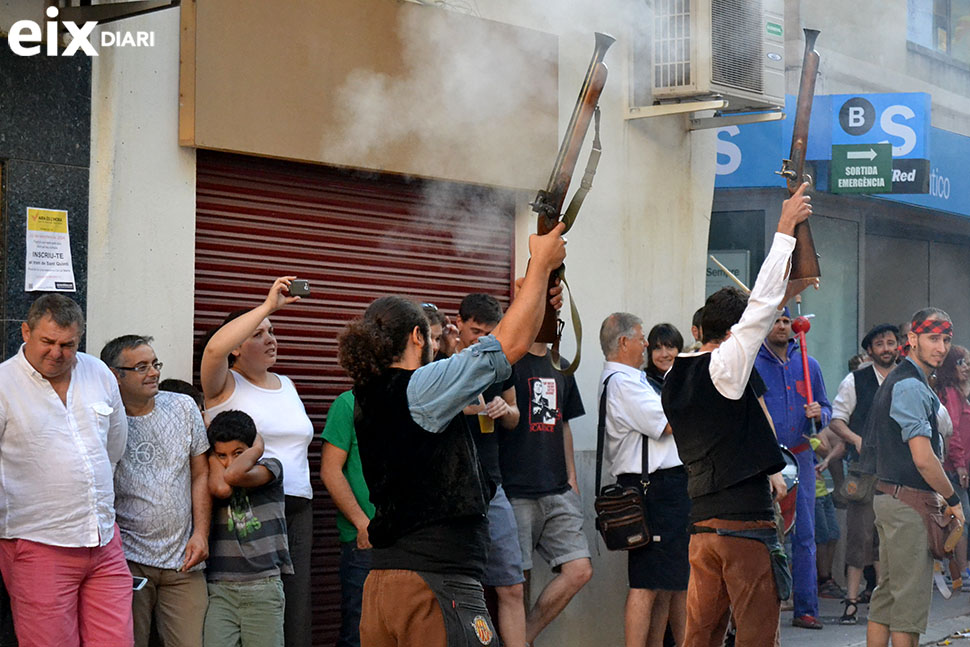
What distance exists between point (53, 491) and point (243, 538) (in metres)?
0.90

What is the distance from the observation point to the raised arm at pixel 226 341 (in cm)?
520

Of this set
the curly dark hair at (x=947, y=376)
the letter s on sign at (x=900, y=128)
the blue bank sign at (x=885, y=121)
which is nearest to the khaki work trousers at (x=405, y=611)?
the curly dark hair at (x=947, y=376)

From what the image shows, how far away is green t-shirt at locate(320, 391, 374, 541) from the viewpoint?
5.96 meters

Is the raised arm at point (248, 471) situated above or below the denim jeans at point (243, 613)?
above

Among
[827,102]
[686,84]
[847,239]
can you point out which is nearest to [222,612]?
[686,84]

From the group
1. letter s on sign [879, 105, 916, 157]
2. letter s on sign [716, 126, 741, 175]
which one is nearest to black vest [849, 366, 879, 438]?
letter s on sign [716, 126, 741, 175]

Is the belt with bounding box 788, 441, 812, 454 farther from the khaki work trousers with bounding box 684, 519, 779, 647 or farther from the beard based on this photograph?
the khaki work trousers with bounding box 684, 519, 779, 647

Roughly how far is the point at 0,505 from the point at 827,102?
7795 millimetres

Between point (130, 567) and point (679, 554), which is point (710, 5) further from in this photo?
point (130, 567)

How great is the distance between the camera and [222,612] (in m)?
5.30

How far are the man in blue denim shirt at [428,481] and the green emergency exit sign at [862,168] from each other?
7186 millimetres

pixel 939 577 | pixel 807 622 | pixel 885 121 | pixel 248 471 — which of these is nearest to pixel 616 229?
pixel 939 577

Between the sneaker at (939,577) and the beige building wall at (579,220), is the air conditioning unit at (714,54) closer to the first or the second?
the beige building wall at (579,220)

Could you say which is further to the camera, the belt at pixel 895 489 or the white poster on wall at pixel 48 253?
the belt at pixel 895 489
